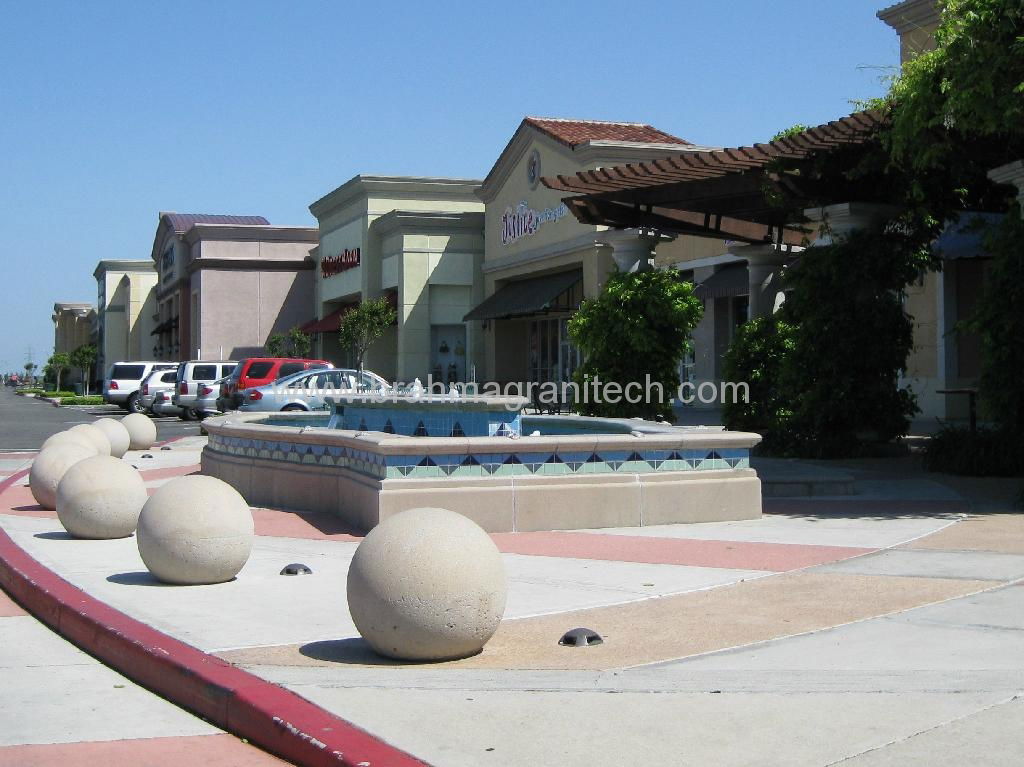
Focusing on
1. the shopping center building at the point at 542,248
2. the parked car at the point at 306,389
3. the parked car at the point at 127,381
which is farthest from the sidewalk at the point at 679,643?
Answer: the parked car at the point at 127,381

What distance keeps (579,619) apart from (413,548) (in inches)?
66.4

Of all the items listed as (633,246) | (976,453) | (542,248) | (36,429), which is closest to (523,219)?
(542,248)

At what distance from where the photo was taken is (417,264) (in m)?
45.4

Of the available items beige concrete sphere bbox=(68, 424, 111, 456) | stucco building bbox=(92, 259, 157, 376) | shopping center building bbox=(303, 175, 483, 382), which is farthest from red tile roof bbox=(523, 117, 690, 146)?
stucco building bbox=(92, 259, 157, 376)

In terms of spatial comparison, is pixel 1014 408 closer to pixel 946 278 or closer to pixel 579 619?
pixel 579 619

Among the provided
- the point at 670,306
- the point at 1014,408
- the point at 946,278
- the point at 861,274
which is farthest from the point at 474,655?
the point at 946,278

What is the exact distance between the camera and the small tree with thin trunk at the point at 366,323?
1783 inches

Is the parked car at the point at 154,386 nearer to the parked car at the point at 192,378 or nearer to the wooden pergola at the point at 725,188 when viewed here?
the parked car at the point at 192,378

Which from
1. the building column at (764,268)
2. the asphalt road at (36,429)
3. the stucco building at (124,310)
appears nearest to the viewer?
the building column at (764,268)

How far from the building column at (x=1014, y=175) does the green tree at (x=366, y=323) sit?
32728 millimetres

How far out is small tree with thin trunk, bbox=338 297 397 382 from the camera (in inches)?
1783

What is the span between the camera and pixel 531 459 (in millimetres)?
11750

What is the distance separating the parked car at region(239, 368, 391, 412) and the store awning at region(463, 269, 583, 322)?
9.28 meters

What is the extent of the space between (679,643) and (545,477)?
500 centimetres
